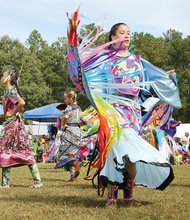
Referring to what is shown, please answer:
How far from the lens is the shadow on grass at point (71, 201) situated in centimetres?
429

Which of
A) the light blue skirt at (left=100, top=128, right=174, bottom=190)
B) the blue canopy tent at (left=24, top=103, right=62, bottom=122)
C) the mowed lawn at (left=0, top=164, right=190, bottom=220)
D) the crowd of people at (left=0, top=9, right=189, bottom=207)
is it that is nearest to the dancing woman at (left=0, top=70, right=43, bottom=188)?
the mowed lawn at (left=0, top=164, right=190, bottom=220)

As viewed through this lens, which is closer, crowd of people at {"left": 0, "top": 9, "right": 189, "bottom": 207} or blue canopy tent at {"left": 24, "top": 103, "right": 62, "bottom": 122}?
crowd of people at {"left": 0, "top": 9, "right": 189, "bottom": 207}

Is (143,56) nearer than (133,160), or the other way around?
(133,160)

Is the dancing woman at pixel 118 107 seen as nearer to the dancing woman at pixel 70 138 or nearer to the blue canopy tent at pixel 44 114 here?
the dancing woman at pixel 70 138

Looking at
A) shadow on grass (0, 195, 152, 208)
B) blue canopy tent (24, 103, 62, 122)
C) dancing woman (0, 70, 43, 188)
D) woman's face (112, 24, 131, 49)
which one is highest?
woman's face (112, 24, 131, 49)

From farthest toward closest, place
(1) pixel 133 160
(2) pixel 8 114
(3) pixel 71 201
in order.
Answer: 1. (2) pixel 8 114
2. (3) pixel 71 201
3. (1) pixel 133 160

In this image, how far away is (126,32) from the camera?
172 inches

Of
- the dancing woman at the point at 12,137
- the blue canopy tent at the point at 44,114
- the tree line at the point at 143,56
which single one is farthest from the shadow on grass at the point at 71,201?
the tree line at the point at 143,56

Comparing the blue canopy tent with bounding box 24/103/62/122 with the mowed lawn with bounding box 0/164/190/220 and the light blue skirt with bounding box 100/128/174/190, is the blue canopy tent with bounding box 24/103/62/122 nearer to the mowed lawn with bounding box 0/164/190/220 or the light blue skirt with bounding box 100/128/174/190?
the mowed lawn with bounding box 0/164/190/220

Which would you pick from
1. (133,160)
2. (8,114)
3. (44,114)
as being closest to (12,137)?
(8,114)

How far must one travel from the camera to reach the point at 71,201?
460cm

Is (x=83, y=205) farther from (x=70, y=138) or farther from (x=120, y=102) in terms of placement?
(x=70, y=138)

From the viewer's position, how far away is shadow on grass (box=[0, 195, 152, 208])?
429 centimetres

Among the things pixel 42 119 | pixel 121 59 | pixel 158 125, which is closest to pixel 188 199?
pixel 121 59
